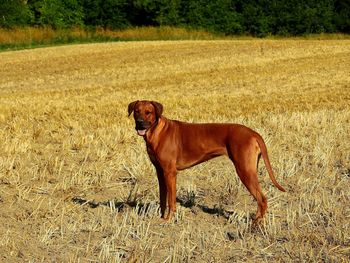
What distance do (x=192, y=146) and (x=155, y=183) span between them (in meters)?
1.72

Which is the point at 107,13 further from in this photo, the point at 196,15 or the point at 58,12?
the point at 196,15

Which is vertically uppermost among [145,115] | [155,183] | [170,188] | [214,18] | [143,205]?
[145,115]

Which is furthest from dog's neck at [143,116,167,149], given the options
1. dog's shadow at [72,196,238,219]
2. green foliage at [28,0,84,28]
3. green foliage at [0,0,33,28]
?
green foliage at [28,0,84,28]

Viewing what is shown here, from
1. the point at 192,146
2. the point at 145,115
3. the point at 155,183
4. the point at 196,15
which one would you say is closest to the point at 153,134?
the point at 145,115

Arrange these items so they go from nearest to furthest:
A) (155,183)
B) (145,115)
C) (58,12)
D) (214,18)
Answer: (145,115), (155,183), (214,18), (58,12)

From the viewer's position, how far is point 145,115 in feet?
19.1

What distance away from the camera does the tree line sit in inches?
1971

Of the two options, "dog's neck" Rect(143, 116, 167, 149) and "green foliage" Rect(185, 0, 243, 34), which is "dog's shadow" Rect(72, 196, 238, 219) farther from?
"green foliage" Rect(185, 0, 243, 34)

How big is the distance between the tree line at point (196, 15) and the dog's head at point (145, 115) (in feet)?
149

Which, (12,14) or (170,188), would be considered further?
(12,14)

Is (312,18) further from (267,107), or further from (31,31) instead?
(267,107)

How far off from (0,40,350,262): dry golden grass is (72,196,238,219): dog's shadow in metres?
0.02

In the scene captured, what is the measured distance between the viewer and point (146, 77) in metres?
24.9

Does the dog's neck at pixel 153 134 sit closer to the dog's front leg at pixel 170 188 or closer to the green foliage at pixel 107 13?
the dog's front leg at pixel 170 188
